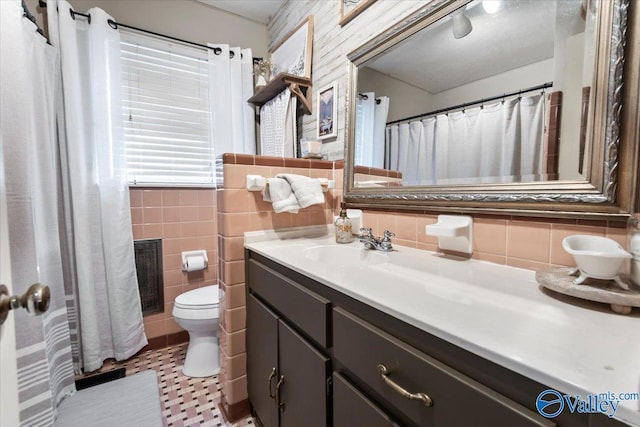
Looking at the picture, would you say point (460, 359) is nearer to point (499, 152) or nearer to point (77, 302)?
point (499, 152)

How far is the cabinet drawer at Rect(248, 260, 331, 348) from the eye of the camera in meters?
0.75

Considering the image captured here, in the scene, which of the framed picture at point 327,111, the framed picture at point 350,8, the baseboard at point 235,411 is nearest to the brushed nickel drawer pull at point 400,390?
the baseboard at point 235,411

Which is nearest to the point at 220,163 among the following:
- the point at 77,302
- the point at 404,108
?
the point at 404,108

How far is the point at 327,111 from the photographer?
5.36 ft

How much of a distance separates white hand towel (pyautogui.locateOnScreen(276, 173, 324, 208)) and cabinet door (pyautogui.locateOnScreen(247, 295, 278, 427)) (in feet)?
1.60

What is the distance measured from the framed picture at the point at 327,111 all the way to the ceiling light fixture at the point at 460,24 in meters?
0.70

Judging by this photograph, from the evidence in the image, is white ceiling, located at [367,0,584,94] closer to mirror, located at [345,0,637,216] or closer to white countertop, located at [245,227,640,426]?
mirror, located at [345,0,637,216]

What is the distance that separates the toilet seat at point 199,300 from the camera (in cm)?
161

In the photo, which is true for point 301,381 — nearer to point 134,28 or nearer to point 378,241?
point 378,241

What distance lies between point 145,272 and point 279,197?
1304mm

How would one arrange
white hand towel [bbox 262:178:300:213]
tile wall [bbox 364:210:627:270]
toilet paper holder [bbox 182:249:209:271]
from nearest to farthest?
tile wall [bbox 364:210:627:270] → white hand towel [bbox 262:178:300:213] → toilet paper holder [bbox 182:249:209:271]

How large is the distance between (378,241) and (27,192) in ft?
4.14

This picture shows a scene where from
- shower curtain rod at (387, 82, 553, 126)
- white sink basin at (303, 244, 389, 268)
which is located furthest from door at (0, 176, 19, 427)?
shower curtain rod at (387, 82, 553, 126)

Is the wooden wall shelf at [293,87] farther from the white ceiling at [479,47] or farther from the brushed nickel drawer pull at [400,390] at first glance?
the brushed nickel drawer pull at [400,390]
